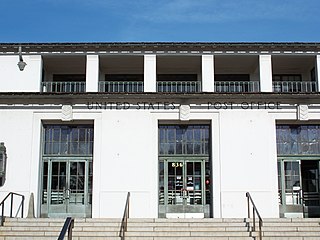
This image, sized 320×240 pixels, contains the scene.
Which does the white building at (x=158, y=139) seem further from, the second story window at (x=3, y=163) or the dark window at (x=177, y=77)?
the dark window at (x=177, y=77)

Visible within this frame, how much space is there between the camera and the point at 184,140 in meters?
19.4

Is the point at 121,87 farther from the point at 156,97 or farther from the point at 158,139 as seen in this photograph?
the point at 158,139

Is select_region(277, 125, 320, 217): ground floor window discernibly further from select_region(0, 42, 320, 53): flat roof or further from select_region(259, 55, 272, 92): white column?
select_region(0, 42, 320, 53): flat roof

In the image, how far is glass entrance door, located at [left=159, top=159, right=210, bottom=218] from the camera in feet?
61.8

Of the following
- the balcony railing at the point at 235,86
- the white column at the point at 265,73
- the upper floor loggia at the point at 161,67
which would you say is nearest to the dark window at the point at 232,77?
the upper floor loggia at the point at 161,67

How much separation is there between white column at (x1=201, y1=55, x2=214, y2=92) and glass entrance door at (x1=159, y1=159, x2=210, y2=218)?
2913mm

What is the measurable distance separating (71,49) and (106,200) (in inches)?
242

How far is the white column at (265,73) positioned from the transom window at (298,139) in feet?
5.33

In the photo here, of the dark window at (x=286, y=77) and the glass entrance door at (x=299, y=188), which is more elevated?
the dark window at (x=286, y=77)

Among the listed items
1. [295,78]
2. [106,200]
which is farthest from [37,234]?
[295,78]

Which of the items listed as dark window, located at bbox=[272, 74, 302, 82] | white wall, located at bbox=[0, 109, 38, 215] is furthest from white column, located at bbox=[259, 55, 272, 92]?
white wall, located at bbox=[0, 109, 38, 215]

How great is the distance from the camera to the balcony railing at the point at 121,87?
20.6 meters

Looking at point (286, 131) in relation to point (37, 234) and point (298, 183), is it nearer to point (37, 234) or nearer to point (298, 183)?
point (298, 183)

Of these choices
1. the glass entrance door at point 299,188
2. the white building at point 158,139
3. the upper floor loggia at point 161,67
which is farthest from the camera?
the upper floor loggia at point 161,67
